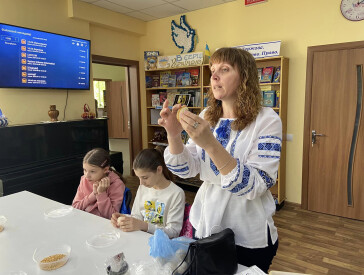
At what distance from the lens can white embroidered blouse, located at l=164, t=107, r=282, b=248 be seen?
946 mm

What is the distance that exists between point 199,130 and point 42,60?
3025 mm

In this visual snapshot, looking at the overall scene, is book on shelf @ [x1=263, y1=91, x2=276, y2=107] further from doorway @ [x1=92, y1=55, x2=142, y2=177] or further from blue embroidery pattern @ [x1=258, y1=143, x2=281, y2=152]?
blue embroidery pattern @ [x1=258, y1=143, x2=281, y2=152]

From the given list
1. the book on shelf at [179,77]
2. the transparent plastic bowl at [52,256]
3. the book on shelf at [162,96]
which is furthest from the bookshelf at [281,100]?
the transparent plastic bowl at [52,256]

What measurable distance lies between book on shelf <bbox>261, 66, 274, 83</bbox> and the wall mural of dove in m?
1.28

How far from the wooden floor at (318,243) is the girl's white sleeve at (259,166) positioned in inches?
67.4

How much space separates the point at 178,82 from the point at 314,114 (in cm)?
204

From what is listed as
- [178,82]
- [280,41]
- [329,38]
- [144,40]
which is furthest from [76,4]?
[329,38]

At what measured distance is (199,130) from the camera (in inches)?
32.7

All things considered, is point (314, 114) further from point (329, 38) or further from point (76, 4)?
point (76, 4)

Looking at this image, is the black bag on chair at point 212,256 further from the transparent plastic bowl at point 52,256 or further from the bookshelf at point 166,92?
the bookshelf at point 166,92

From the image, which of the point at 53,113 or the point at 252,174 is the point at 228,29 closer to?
the point at 53,113

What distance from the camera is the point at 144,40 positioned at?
4.79 metres

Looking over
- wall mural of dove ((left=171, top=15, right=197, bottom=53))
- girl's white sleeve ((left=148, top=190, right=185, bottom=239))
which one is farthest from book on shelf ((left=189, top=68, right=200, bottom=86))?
girl's white sleeve ((left=148, top=190, right=185, bottom=239))

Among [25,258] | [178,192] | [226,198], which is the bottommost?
[25,258]
